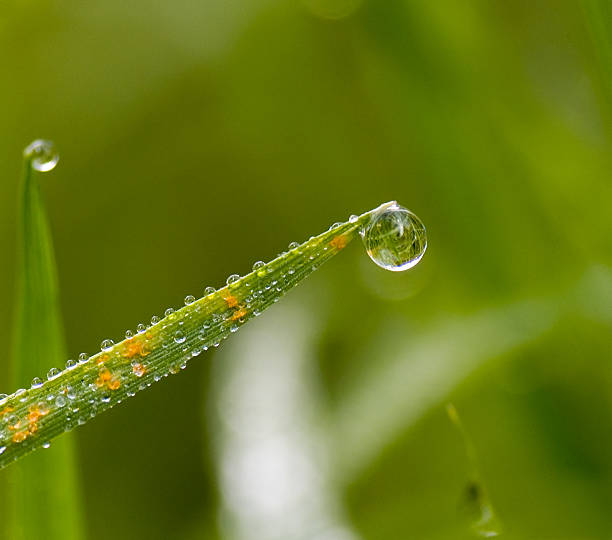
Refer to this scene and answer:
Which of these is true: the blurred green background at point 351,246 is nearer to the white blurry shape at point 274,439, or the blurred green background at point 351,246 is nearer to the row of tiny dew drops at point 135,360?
the white blurry shape at point 274,439

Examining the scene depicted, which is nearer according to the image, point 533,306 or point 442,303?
point 533,306

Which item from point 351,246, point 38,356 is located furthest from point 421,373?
point 38,356

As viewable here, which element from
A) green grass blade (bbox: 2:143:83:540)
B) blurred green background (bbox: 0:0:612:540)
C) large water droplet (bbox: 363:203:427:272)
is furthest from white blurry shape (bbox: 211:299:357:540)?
large water droplet (bbox: 363:203:427:272)

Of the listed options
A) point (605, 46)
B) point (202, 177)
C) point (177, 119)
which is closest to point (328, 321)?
point (202, 177)

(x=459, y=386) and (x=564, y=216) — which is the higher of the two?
(x=564, y=216)

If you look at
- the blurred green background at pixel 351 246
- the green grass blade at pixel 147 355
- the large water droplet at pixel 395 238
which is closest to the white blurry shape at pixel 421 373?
the blurred green background at pixel 351 246

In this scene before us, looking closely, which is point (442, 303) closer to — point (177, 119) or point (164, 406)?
point (164, 406)

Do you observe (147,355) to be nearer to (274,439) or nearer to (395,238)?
(395,238)

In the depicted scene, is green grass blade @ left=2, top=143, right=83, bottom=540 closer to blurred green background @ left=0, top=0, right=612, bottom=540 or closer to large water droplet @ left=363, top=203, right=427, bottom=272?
large water droplet @ left=363, top=203, right=427, bottom=272
